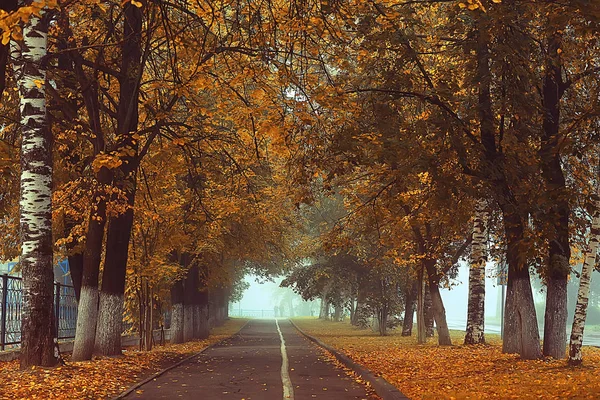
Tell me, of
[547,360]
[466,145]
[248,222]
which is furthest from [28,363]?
[248,222]

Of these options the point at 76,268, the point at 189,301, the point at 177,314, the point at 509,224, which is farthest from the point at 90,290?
the point at 189,301

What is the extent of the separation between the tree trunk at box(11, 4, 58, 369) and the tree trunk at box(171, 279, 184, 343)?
18.3 metres

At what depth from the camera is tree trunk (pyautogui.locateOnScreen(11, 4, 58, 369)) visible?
14156 mm

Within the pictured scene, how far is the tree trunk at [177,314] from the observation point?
33000mm

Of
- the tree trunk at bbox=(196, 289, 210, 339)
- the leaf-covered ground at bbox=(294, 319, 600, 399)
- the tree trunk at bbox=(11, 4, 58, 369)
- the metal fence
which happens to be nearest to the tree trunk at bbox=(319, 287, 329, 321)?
the tree trunk at bbox=(196, 289, 210, 339)

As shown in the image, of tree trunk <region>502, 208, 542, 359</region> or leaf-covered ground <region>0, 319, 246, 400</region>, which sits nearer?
leaf-covered ground <region>0, 319, 246, 400</region>

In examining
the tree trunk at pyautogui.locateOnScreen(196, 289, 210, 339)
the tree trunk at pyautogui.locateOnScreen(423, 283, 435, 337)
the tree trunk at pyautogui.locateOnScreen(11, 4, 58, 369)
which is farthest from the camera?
the tree trunk at pyautogui.locateOnScreen(423, 283, 435, 337)

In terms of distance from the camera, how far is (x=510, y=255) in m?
16.3

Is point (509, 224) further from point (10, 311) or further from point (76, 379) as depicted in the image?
point (10, 311)

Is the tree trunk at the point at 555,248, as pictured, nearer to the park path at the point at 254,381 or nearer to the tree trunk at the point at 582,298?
the tree trunk at the point at 582,298

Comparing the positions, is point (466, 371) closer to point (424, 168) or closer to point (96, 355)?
point (424, 168)

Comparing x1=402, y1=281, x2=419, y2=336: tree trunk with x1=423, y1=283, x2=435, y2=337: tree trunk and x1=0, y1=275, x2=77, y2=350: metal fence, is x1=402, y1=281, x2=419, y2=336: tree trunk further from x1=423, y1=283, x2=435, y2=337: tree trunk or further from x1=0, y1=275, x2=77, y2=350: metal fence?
x1=0, y1=275, x2=77, y2=350: metal fence

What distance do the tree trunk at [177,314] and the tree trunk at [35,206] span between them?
18.3 meters

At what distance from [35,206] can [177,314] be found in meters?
19.5
